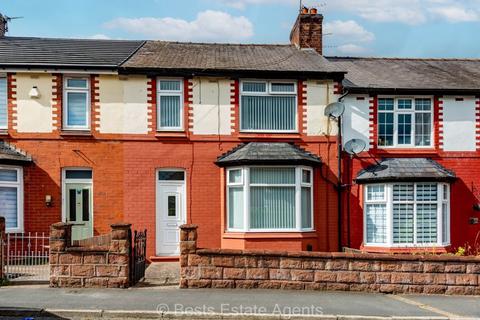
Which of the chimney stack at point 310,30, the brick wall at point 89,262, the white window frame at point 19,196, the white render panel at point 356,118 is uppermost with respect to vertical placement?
the chimney stack at point 310,30

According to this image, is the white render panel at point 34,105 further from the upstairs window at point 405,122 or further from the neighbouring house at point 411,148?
the upstairs window at point 405,122

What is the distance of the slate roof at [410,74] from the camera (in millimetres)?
17922

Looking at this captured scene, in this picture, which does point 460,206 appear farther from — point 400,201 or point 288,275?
point 288,275

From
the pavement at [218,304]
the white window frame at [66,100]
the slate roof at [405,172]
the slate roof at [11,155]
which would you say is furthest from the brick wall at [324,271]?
the slate roof at [11,155]

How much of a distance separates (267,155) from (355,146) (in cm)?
293

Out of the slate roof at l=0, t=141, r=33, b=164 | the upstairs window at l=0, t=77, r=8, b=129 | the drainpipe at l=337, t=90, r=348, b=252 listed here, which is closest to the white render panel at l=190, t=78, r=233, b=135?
the drainpipe at l=337, t=90, r=348, b=252

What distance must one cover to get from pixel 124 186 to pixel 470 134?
1113cm

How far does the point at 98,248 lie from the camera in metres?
12.0

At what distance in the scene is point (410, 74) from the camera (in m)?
19.4

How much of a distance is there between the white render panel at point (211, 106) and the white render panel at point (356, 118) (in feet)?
12.3

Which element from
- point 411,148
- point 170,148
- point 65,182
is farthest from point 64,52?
point 411,148

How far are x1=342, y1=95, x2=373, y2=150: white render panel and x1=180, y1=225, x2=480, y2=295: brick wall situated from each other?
624 cm

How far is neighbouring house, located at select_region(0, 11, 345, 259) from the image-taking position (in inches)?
655

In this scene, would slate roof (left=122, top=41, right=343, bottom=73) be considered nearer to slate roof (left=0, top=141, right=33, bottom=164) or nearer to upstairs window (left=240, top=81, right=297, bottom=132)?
upstairs window (left=240, top=81, right=297, bottom=132)
